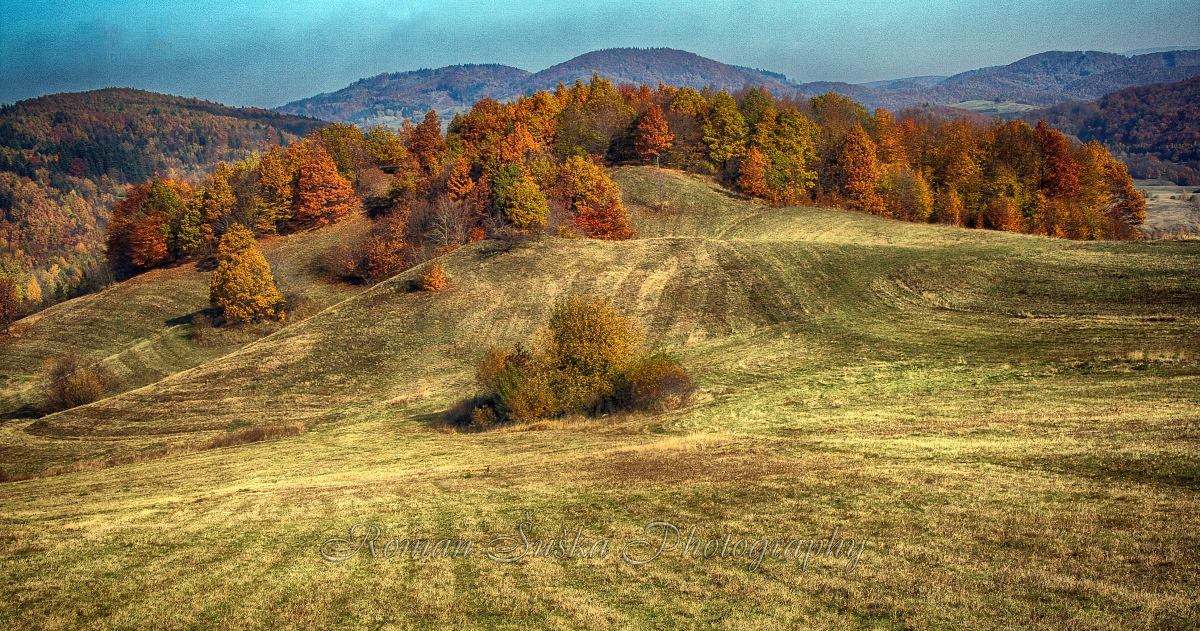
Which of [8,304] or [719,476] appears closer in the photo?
[719,476]

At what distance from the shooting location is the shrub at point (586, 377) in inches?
1390

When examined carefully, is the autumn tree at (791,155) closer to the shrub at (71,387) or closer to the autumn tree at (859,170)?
the autumn tree at (859,170)

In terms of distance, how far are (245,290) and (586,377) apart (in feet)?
176

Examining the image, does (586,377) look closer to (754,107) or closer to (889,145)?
(889,145)

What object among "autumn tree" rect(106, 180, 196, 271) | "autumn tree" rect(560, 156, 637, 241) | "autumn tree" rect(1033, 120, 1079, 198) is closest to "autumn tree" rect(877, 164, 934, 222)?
"autumn tree" rect(1033, 120, 1079, 198)

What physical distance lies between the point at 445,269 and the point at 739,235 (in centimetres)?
4109

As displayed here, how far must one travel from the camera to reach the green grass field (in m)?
13.7

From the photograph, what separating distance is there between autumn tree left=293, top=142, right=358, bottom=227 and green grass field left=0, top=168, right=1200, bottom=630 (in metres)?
50.5

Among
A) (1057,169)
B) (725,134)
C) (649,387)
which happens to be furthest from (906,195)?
(649,387)

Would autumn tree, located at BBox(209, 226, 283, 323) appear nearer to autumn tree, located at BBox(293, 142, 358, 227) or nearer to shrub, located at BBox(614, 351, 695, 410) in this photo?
autumn tree, located at BBox(293, 142, 358, 227)

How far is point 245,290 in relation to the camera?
234 feet

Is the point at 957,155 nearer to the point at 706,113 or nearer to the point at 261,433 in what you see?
the point at 706,113

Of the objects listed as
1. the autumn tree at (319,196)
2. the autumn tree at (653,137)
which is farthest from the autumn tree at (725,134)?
the autumn tree at (319,196)

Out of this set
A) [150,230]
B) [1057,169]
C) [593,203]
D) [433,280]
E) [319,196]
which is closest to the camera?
[433,280]
